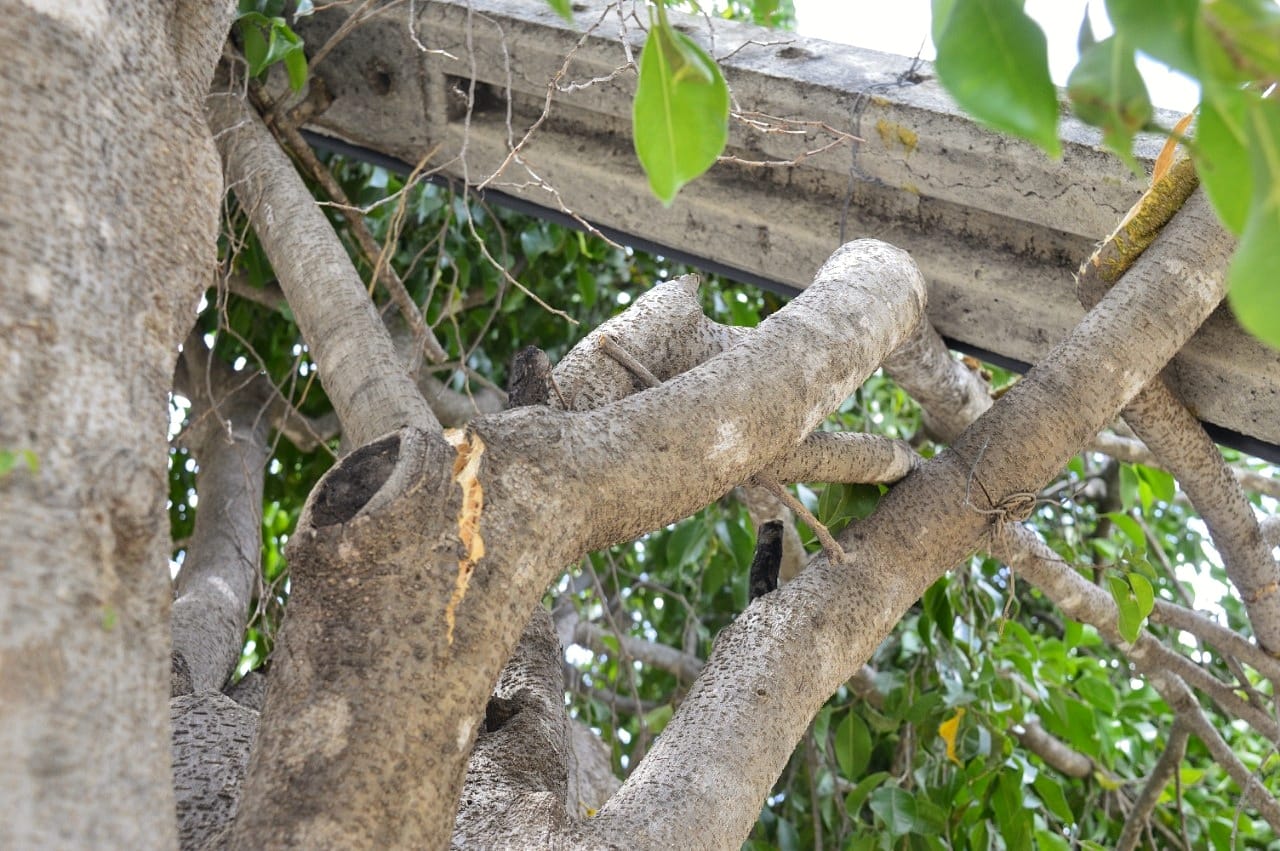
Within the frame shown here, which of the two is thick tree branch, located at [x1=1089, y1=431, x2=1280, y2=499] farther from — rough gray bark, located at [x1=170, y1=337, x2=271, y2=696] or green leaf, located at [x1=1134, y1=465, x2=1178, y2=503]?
rough gray bark, located at [x1=170, y1=337, x2=271, y2=696]

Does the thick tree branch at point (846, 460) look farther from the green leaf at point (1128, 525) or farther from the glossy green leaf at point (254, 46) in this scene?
the green leaf at point (1128, 525)

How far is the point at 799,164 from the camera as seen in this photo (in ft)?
5.73

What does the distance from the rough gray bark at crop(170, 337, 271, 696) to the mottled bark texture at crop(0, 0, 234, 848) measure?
1.83 feet

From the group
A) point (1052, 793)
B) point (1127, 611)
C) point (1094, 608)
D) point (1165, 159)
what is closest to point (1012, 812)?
point (1052, 793)

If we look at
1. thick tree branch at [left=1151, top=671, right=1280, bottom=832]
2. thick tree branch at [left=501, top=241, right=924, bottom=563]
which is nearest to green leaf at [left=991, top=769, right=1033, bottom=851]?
thick tree branch at [left=1151, top=671, right=1280, bottom=832]

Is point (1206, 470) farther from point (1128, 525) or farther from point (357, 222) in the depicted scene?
point (357, 222)

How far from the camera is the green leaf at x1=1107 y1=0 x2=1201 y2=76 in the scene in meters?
0.47

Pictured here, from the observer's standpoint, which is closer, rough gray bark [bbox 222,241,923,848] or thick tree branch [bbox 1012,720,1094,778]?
rough gray bark [bbox 222,241,923,848]

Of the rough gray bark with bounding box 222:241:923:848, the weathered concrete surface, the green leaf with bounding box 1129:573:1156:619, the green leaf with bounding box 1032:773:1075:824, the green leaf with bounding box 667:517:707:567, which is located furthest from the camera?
the green leaf with bounding box 667:517:707:567

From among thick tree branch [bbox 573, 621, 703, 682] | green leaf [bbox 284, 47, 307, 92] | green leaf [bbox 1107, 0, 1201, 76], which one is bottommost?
thick tree branch [bbox 573, 621, 703, 682]

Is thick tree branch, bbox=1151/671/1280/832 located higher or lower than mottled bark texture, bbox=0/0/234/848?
lower

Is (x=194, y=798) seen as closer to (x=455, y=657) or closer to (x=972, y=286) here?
(x=455, y=657)

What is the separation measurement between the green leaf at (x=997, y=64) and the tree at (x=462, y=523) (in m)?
0.49

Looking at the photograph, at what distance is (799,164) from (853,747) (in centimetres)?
106
